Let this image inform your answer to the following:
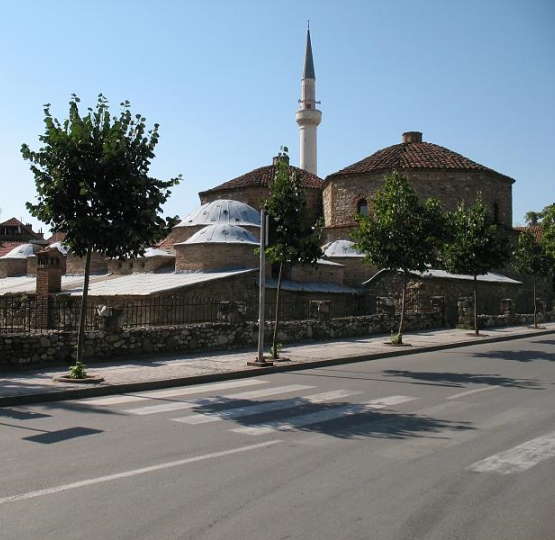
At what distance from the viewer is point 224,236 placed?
96.6 feet

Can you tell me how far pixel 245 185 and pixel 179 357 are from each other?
2750cm

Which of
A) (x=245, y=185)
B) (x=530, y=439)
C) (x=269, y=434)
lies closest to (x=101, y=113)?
(x=269, y=434)

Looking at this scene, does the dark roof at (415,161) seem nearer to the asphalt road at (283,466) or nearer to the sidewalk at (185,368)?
the sidewalk at (185,368)

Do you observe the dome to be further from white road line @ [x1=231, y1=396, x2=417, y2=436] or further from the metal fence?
white road line @ [x1=231, y1=396, x2=417, y2=436]

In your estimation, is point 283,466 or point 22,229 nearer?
point 283,466

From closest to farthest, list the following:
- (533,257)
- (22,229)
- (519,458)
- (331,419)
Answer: (519,458), (331,419), (533,257), (22,229)

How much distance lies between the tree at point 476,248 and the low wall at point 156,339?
14.3ft

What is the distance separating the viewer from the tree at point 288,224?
48.7ft

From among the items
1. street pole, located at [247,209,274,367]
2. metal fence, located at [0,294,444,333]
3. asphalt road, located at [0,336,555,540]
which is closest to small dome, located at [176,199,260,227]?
metal fence, located at [0,294,444,333]

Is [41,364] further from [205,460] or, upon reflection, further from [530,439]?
[530,439]

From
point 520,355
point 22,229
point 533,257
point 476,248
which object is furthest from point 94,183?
point 22,229

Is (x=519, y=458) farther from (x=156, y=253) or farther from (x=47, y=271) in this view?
(x=156, y=253)

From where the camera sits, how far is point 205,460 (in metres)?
6.04

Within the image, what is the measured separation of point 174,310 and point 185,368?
20.9 ft
